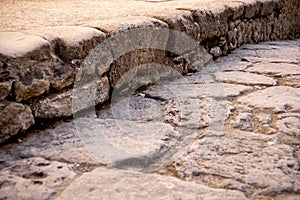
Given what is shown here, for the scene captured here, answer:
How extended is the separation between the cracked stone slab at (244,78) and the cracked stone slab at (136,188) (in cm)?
123

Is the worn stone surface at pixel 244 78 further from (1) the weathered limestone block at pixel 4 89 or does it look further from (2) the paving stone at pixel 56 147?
(1) the weathered limestone block at pixel 4 89

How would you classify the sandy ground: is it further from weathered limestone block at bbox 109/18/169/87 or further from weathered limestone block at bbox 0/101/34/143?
weathered limestone block at bbox 0/101/34/143

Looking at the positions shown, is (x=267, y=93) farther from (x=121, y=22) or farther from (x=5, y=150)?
(x=5, y=150)

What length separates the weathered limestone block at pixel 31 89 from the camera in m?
1.34

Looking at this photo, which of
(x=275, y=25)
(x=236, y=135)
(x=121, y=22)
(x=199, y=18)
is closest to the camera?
(x=236, y=135)

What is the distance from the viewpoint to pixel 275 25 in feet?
12.9

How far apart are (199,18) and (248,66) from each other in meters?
0.54

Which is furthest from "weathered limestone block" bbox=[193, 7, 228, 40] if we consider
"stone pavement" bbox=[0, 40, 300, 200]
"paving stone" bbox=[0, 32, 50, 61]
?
"paving stone" bbox=[0, 32, 50, 61]

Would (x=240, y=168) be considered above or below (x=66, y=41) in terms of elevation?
below

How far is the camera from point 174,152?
1.35m

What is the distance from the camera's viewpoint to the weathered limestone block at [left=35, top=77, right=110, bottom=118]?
1474 mm

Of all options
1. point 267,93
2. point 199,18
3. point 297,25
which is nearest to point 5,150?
point 267,93

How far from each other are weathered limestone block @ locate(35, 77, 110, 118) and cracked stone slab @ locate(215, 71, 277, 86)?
2.88 ft

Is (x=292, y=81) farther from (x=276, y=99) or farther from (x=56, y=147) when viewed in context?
(x=56, y=147)
